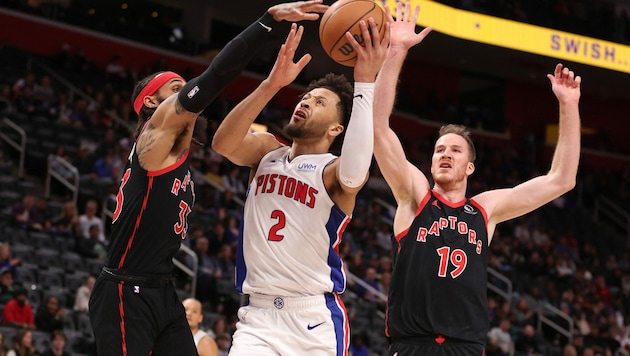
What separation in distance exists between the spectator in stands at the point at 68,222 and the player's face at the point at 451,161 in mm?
8321

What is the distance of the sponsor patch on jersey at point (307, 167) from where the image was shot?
17.3 feet

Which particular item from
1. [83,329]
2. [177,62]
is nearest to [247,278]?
[83,329]

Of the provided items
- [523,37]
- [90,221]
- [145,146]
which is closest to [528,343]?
[523,37]

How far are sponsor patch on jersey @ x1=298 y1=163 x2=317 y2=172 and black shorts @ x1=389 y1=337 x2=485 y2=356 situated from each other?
1.06 m

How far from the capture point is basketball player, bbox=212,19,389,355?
5004 millimetres

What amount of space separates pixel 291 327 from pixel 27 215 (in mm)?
8747

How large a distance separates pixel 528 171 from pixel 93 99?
1208 cm

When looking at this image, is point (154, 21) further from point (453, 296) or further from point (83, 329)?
point (453, 296)

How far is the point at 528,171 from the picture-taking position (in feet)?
80.9

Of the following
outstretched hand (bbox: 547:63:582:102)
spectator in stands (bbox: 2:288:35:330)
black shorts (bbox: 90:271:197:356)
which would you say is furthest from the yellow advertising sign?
black shorts (bbox: 90:271:197:356)

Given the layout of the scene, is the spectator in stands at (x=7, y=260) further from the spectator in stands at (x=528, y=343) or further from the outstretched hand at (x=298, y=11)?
the spectator in stands at (x=528, y=343)

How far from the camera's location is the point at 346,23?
17.5 feet

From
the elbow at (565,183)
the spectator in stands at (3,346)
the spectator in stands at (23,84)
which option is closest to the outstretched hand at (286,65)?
the elbow at (565,183)

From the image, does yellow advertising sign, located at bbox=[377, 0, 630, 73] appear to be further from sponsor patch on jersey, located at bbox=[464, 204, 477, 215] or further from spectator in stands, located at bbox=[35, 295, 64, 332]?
sponsor patch on jersey, located at bbox=[464, 204, 477, 215]
